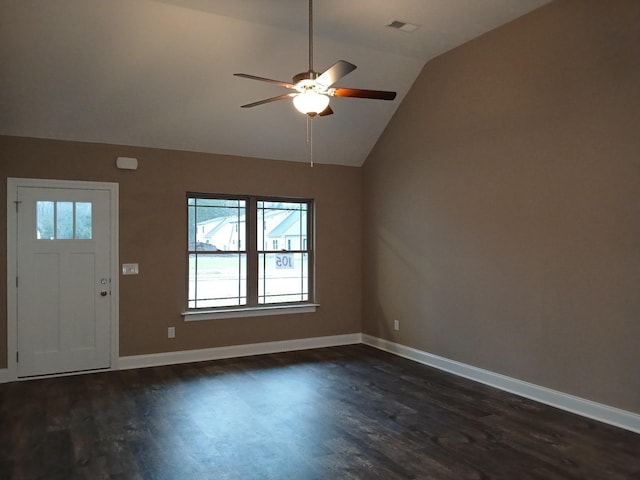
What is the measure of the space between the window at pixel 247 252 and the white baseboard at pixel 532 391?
1678 mm

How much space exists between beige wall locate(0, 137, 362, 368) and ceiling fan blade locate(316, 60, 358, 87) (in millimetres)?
3034

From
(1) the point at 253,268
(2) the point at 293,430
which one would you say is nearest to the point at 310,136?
(1) the point at 253,268

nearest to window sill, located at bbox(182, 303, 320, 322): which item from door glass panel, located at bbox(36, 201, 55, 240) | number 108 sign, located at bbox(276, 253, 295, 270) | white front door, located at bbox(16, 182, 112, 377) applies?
number 108 sign, located at bbox(276, 253, 295, 270)

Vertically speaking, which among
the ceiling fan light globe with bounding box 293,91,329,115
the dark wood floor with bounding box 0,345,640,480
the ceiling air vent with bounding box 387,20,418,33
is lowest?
the dark wood floor with bounding box 0,345,640,480

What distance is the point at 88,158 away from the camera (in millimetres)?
5246

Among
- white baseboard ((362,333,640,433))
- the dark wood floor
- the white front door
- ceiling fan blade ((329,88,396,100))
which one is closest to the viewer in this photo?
the dark wood floor

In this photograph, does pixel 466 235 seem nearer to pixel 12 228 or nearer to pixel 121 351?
pixel 121 351

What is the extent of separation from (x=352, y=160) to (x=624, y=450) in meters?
4.60

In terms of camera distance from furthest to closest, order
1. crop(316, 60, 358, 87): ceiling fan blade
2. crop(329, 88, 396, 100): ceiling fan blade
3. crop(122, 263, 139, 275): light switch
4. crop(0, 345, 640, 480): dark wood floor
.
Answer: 1. crop(122, 263, 139, 275): light switch
2. crop(329, 88, 396, 100): ceiling fan blade
3. crop(0, 345, 640, 480): dark wood floor
4. crop(316, 60, 358, 87): ceiling fan blade

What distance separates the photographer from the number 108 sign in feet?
21.2

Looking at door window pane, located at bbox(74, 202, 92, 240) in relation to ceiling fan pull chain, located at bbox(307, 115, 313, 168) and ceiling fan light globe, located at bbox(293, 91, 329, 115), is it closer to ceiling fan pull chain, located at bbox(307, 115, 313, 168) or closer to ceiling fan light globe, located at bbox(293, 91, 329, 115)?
ceiling fan pull chain, located at bbox(307, 115, 313, 168)

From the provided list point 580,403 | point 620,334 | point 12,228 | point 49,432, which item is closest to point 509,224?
point 620,334

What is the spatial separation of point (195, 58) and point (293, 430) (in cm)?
346

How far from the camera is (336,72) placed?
3.03 metres
